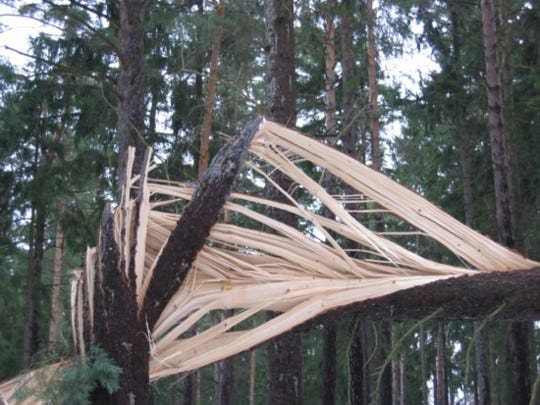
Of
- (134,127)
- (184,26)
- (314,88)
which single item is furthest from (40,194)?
(314,88)

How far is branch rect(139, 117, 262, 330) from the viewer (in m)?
3.09

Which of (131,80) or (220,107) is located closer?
(131,80)

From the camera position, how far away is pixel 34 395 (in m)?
2.96

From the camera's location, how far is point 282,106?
6.93 metres

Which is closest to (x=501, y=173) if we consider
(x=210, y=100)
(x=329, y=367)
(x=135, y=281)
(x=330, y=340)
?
(x=210, y=100)

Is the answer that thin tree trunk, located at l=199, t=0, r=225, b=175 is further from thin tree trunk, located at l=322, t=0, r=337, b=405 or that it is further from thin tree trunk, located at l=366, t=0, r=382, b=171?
thin tree trunk, located at l=366, t=0, r=382, b=171

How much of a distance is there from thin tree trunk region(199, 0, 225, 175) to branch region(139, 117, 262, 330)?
8380mm

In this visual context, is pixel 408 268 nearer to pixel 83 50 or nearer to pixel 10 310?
pixel 83 50

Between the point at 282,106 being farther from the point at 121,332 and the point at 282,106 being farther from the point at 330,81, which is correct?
the point at 330,81

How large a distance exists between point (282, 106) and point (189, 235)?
158 inches

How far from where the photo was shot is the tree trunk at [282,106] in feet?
21.4

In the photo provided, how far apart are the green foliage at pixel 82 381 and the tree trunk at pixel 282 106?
350 cm

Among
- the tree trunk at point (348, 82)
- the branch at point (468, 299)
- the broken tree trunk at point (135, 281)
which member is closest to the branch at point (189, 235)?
the broken tree trunk at point (135, 281)

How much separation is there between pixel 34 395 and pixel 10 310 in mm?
14524
